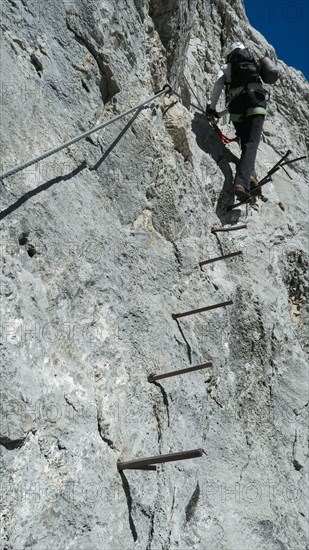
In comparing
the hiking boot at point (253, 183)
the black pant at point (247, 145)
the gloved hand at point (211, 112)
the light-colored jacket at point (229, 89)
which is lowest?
the hiking boot at point (253, 183)

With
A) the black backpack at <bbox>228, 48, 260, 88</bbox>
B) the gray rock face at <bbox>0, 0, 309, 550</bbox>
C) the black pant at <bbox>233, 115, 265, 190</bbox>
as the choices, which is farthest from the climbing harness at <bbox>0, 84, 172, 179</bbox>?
the black backpack at <bbox>228, 48, 260, 88</bbox>

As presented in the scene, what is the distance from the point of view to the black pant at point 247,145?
701 cm

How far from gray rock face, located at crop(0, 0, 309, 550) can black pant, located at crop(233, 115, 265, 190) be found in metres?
0.34

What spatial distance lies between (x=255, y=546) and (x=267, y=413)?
4.48 ft

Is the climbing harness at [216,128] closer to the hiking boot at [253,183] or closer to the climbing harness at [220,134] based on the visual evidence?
the climbing harness at [220,134]

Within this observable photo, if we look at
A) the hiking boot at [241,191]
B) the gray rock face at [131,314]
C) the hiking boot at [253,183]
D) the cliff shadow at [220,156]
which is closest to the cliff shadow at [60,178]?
the gray rock face at [131,314]

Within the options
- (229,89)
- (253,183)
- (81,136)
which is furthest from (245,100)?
(81,136)

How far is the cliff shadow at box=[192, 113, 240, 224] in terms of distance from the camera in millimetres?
7152

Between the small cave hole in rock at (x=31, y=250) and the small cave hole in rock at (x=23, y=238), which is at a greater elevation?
the small cave hole in rock at (x=23, y=238)

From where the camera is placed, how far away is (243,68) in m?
7.41

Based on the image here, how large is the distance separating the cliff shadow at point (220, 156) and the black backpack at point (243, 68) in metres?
0.65

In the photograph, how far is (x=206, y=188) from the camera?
23.0 ft

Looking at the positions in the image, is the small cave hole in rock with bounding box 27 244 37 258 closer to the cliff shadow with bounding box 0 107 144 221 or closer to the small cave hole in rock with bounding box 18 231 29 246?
the small cave hole in rock with bounding box 18 231 29 246

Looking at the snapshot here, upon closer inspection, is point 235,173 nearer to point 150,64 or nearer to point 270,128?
point 150,64
